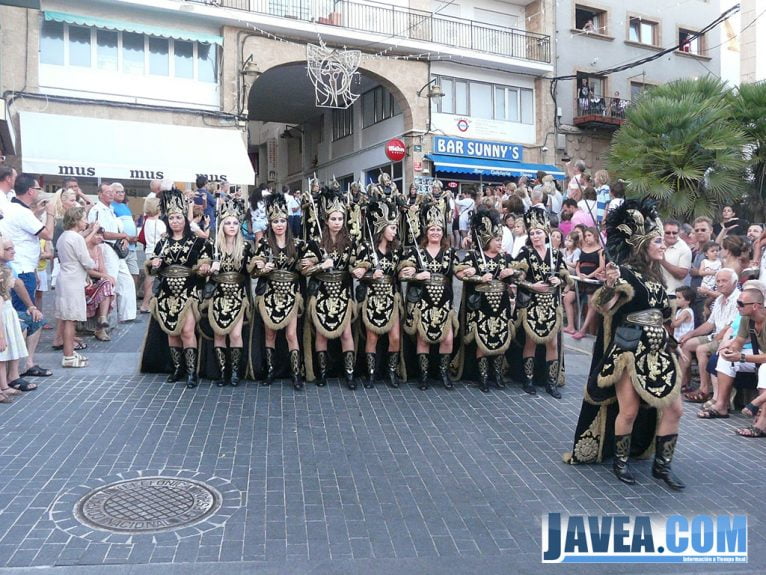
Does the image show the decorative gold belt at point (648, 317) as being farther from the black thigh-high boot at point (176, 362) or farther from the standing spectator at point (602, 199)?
the standing spectator at point (602, 199)

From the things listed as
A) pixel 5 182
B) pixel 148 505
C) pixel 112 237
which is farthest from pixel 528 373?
pixel 5 182

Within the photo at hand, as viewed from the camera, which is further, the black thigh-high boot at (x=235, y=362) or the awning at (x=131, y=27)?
the awning at (x=131, y=27)

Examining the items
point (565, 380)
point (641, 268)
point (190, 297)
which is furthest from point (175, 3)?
point (641, 268)

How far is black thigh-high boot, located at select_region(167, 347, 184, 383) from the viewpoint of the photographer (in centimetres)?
805

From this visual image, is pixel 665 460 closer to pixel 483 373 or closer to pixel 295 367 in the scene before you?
pixel 483 373

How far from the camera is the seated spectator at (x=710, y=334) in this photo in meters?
7.73

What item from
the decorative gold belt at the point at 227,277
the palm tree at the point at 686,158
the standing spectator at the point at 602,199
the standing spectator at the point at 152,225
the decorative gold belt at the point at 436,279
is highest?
the palm tree at the point at 686,158

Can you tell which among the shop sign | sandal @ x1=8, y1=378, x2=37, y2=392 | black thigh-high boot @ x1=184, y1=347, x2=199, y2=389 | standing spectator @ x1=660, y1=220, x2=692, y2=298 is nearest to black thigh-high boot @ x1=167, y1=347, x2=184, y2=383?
black thigh-high boot @ x1=184, y1=347, x2=199, y2=389

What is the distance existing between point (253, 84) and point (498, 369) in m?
18.2

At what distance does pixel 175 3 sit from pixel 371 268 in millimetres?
16097

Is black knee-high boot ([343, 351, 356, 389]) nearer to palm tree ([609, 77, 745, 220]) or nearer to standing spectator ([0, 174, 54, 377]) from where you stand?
standing spectator ([0, 174, 54, 377])

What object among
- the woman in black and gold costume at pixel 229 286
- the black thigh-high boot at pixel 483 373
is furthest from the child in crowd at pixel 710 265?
the woman in black and gold costume at pixel 229 286

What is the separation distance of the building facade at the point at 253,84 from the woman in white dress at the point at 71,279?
9.12 meters

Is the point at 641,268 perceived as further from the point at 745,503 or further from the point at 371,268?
the point at 371,268
